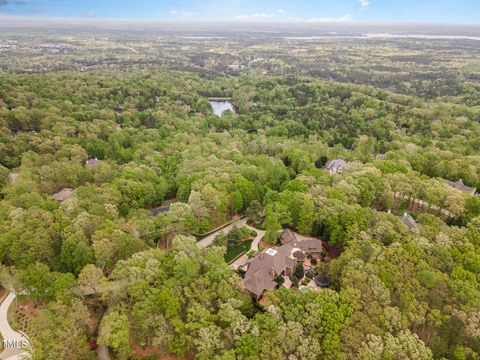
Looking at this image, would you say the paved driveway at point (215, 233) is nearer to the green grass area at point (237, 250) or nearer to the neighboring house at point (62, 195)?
the green grass area at point (237, 250)

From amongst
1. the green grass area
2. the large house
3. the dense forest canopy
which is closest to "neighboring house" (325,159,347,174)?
the dense forest canopy

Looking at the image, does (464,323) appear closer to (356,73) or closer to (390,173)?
(390,173)

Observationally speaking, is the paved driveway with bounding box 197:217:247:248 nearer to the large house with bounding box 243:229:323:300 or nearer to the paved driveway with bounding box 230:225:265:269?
the paved driveway with bounding box 230:225:265:269

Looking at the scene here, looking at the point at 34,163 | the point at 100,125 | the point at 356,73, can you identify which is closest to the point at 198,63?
the point at 356,73

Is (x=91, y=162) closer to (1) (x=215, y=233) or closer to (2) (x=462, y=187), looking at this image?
(1) (x=215, y=233)

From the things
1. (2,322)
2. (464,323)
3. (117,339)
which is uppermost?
(464,323)

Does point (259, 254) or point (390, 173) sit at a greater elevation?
point (390, 173)

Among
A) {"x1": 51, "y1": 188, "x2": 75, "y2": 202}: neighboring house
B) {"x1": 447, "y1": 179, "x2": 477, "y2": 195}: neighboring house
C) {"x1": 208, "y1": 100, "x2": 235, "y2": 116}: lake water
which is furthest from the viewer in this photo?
{"x1": 208, "y1": 100, "x2": 235, "y2": 116}: lake water

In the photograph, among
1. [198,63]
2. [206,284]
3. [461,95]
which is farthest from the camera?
[198,63]
